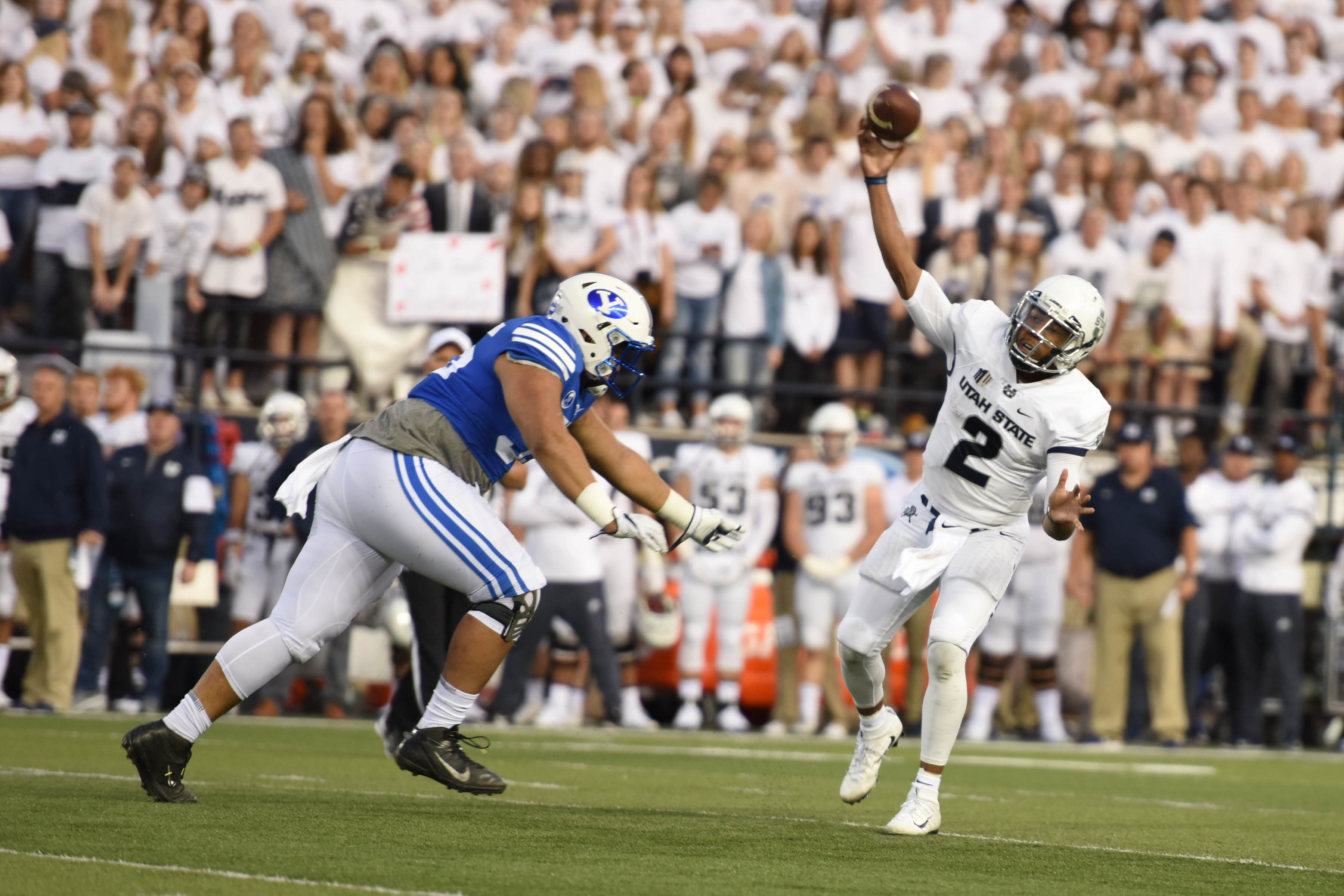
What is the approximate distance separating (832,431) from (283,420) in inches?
144

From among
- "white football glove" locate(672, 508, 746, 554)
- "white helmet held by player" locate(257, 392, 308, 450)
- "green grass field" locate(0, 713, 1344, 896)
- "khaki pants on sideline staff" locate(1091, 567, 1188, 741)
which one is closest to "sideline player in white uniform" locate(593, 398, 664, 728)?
"white helmet held by player" locate(257, 392, 308, 450)

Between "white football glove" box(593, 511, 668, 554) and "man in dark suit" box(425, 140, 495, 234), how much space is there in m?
6.79

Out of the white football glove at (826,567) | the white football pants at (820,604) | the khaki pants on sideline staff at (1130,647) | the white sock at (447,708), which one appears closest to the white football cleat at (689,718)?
the white football pants at (820,604)

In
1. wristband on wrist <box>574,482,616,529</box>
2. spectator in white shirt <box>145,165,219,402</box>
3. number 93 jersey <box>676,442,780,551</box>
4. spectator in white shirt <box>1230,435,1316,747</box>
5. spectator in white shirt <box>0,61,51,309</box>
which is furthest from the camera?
spectator in white shirt <box>1230,435,1316,747</box>

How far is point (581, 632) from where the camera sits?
11.4m

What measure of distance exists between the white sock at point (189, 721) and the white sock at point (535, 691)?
6749 millimetres

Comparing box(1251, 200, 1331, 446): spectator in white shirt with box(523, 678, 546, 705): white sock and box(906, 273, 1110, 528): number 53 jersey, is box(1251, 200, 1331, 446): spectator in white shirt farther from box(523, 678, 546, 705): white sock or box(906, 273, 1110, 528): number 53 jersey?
box(906, 273, 1110, 528): number 53 jersey

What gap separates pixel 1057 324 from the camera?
6246 millimetres

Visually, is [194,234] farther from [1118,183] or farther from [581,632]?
[1118,183]

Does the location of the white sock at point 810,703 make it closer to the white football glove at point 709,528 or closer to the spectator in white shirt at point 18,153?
the spectator in white shirt at point 18,153

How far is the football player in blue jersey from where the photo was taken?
567cm

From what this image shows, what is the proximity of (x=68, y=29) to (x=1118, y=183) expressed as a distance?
8.07 meters

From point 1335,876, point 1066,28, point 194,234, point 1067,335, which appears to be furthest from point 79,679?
point 1066,28

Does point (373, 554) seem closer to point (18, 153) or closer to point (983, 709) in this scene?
point (18, 153)
